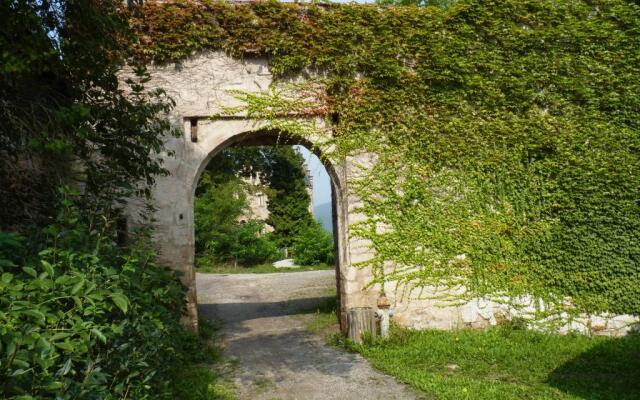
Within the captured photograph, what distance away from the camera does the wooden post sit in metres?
6.25

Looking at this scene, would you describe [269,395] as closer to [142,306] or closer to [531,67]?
[142,306]

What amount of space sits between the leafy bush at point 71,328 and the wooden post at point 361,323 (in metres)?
3.51

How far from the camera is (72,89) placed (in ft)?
13.8

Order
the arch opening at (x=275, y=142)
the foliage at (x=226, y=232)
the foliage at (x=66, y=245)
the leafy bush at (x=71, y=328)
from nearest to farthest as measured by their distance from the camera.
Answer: the leafy bush at (x=71, y=328)
the foliage at (x=66, y=245)
the arch opening at (x=275, y=142)
the foliage at (x=226, y=232)

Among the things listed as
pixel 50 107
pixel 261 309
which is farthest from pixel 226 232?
pixel 50 107

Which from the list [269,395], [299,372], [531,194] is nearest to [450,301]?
[531,194]

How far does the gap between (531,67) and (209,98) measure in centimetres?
482

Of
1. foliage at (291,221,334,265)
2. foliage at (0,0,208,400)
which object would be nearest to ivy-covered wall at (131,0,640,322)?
foliage at (0,0,208,400)

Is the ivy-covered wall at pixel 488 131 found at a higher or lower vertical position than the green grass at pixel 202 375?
higher

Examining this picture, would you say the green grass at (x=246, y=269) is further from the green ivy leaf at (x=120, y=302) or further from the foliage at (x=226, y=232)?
the green ivy leaf at (x=120, y=302)

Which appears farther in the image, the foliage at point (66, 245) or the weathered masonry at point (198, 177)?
the weathered masonry at point (198, 177)

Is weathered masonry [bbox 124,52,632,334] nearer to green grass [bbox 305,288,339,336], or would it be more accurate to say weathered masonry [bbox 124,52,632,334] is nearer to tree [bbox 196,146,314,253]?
green grass [bbox 305,288,339,336]

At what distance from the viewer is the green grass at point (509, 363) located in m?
4.53

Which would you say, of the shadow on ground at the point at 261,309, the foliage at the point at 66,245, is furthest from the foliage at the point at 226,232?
the foliage at the point at 66,245
